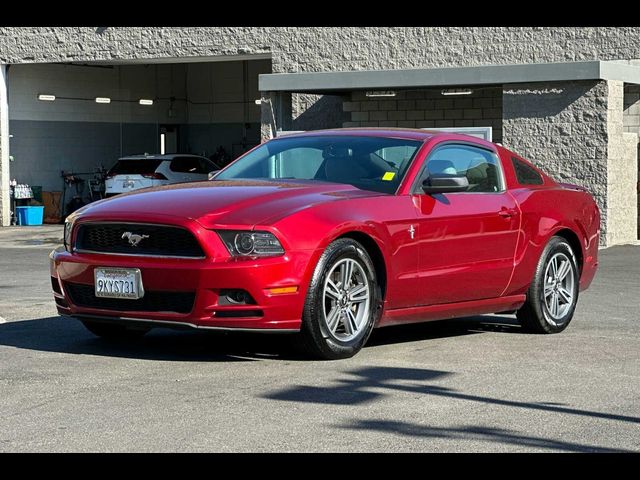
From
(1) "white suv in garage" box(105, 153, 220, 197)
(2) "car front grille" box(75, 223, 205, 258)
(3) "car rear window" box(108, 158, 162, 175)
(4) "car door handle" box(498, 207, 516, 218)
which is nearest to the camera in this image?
(2) "car front grille" box(75, 223, 205, 258)

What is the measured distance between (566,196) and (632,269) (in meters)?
6.77

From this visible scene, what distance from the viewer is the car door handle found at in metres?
9.70

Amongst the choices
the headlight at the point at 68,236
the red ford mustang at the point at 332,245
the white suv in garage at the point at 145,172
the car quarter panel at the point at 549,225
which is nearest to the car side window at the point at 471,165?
the red ford mustang at the point at 332,245

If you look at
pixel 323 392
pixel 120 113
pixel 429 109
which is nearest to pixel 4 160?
pixel 120 113

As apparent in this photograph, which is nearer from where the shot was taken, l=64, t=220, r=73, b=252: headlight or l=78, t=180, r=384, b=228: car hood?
l=78, t=180, r=384, b=228: car hood

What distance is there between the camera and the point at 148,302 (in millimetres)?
8203

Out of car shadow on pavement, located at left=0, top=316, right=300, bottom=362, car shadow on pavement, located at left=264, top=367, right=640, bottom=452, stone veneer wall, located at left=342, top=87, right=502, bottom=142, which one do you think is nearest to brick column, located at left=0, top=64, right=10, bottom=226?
stone veneer wall, located at left=342, top=87, right=502, bottom=142

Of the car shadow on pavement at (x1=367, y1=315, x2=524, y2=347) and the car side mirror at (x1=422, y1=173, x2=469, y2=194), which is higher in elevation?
the car side mirror at (x1=422, y1=173, x2=469, y2=194)

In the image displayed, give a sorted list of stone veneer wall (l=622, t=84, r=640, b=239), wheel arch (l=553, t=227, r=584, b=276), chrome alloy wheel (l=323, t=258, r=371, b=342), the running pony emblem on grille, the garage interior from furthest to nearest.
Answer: the garage interior → stone veneer wall (l=622, t=84, r=640, b=239) → wheel arch (l=553, t=227, r=584, b=276) → chrome alloy wheel (l=323, t=258, r=371, b=342) → the running pony emblem on grille

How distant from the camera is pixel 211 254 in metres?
7.99

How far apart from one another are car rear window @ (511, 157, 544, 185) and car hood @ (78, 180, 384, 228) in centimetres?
187

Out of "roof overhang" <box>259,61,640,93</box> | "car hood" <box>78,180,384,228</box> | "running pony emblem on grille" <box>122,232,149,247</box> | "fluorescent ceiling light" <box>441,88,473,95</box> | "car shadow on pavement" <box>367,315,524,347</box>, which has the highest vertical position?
"roof overhang" <box>259,61,640,93</box>

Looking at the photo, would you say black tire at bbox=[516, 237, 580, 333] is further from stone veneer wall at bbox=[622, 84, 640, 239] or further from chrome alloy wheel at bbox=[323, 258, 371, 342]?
stone veneer wall at bbox=[622, 84, 640, 239]
